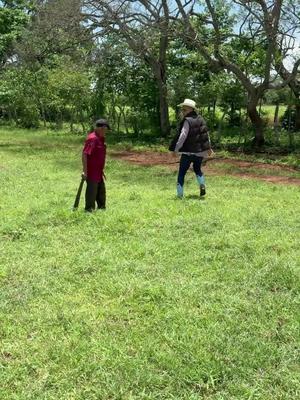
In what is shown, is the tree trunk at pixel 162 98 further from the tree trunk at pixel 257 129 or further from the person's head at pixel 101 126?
the person's head at pixel 101 126

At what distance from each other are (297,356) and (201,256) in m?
2.14

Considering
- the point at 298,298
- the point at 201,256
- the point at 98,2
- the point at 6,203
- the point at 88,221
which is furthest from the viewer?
the point at 98,2

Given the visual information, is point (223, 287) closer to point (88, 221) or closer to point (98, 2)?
point (88, 221)

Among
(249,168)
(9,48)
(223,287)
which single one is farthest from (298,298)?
(9,48)

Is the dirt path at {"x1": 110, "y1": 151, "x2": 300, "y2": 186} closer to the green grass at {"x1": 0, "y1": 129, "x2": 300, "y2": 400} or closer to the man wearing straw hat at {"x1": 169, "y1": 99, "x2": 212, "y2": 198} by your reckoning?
the man wearing straw hat at {"x1": 169, "y1": 99, "x2": 212, "y2": 198}

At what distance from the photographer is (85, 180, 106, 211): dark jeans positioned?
7.52m

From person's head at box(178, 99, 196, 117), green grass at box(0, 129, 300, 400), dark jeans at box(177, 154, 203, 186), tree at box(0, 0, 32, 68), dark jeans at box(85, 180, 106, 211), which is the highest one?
tree at box(0, 0, 32, 68)

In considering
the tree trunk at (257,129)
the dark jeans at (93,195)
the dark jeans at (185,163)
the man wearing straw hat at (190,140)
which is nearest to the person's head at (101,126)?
the dark jeans at (93,195)

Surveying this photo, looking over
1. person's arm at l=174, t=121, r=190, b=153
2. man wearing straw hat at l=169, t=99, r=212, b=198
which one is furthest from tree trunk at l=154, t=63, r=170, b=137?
person's arm at l=174, t=121, r=190, b=153

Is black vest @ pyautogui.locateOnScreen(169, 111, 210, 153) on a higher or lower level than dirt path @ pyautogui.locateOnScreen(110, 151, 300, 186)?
higher

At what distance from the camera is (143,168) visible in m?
14.2

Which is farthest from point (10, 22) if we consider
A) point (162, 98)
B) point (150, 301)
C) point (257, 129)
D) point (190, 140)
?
point (150, 301)

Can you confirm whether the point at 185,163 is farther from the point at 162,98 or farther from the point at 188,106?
the point at 162,98

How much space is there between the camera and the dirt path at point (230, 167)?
1241cm
